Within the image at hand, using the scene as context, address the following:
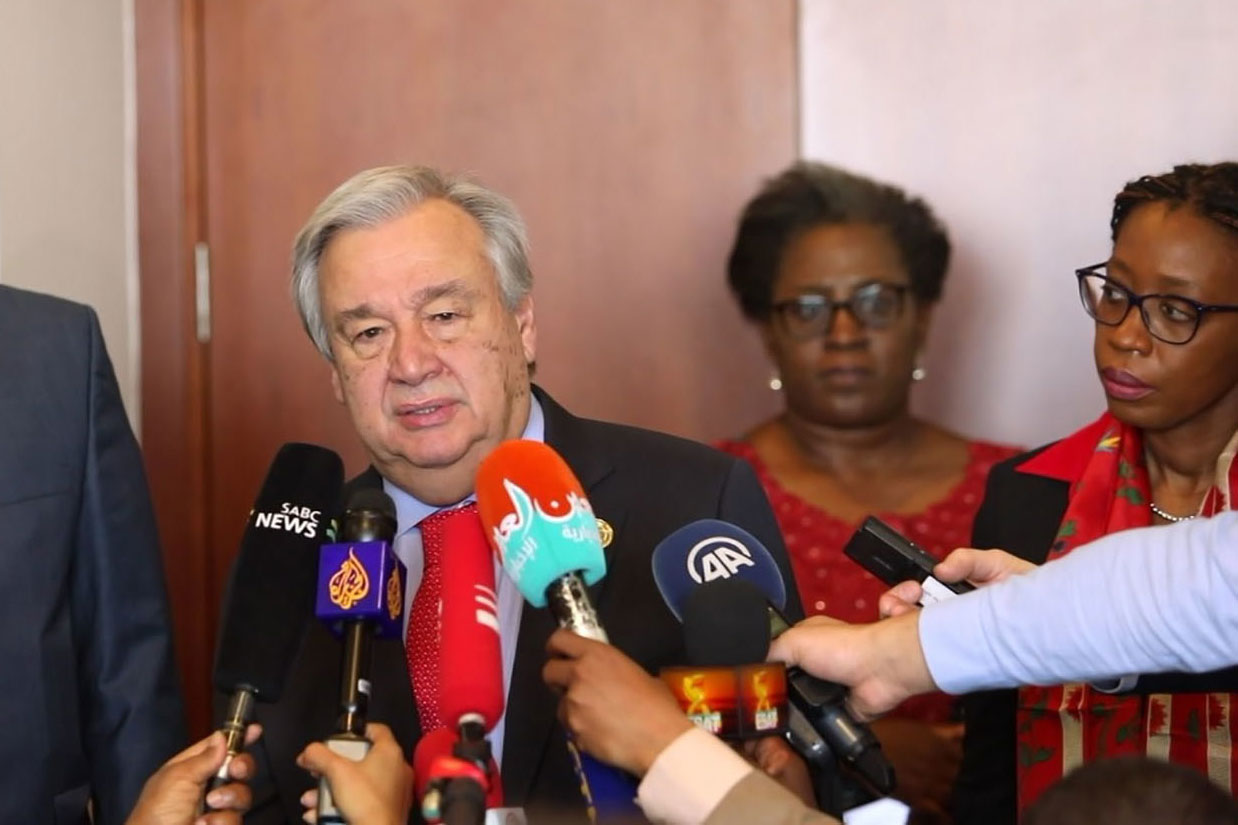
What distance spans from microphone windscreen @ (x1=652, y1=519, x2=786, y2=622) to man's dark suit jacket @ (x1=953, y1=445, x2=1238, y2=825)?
1.07 meters

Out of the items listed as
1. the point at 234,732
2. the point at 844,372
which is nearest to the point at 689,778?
the point at 234,732

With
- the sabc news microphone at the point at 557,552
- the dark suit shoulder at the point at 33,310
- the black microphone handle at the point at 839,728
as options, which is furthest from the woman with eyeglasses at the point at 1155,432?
the dark suit shoulder at the point at 33,310

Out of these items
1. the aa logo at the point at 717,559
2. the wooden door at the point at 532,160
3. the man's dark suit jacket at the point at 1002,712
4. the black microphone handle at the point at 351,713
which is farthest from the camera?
the wooden door at the point at 532,160

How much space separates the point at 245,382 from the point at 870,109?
164cm

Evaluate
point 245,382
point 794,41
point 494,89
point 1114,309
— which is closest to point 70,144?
Result: point 245,382

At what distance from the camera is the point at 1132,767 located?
1.48 metres

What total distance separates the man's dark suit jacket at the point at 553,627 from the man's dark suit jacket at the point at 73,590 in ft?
0.73

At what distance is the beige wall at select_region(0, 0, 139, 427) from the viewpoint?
322 centimetres

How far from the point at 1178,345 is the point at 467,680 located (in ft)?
4.71

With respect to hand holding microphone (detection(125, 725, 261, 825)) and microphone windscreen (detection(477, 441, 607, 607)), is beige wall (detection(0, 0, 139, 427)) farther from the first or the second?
microphone windscreen (detection(477, 441, 607, 607))

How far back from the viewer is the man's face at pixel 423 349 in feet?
7.72

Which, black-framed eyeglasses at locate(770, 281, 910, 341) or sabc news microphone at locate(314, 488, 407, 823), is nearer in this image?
sabc news microphone at locate(314, 488, 407, 823)

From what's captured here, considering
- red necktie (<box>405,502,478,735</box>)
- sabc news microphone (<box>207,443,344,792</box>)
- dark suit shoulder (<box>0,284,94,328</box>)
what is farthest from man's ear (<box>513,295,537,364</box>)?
dark suit shoulder (<box>0,284,94,328</box>)

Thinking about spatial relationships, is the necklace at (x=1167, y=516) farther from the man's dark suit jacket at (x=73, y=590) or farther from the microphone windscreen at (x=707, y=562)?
the man's dark suit jacket at (x=73, y=590)
